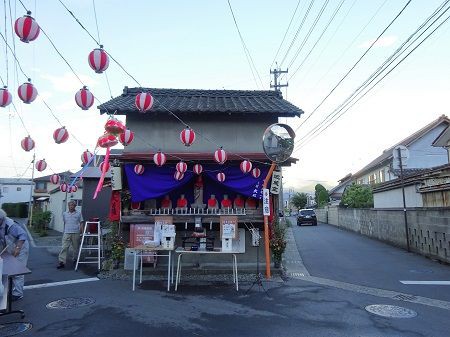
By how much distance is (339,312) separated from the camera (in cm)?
670

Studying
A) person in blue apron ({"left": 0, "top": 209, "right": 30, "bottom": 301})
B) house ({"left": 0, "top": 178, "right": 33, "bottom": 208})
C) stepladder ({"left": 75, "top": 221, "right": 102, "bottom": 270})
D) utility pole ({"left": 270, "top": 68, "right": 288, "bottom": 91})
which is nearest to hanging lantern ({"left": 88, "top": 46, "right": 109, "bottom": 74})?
person in blue apron ({"left": 0, "top": 209, "right": 30, "bottom": 301})

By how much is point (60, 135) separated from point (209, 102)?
17.0ft

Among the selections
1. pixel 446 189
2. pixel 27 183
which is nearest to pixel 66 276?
pixel 446 189

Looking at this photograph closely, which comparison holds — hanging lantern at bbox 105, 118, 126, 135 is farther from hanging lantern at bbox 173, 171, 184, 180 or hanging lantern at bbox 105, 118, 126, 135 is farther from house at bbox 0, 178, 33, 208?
house at bbox 0, 178, 33, 208

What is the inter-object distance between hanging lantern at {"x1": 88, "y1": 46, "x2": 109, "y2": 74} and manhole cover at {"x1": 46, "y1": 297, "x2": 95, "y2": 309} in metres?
4.53

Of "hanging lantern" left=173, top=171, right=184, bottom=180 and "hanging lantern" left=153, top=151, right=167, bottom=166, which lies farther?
"hanging lantern" left=173, top=171, right=184, bottom=180

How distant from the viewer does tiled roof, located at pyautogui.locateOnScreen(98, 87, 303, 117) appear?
35.7ft

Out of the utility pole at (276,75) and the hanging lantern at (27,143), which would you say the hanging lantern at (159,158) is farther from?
the utility pole at (276,75)

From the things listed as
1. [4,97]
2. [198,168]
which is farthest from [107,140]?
[4,97]

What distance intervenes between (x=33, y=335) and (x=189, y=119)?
7.29 meters

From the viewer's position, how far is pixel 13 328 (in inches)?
227

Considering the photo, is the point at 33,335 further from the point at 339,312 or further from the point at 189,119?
the point at 189,119

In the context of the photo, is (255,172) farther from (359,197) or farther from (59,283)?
(359,197)

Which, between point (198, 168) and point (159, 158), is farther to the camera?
point (198, 168)
